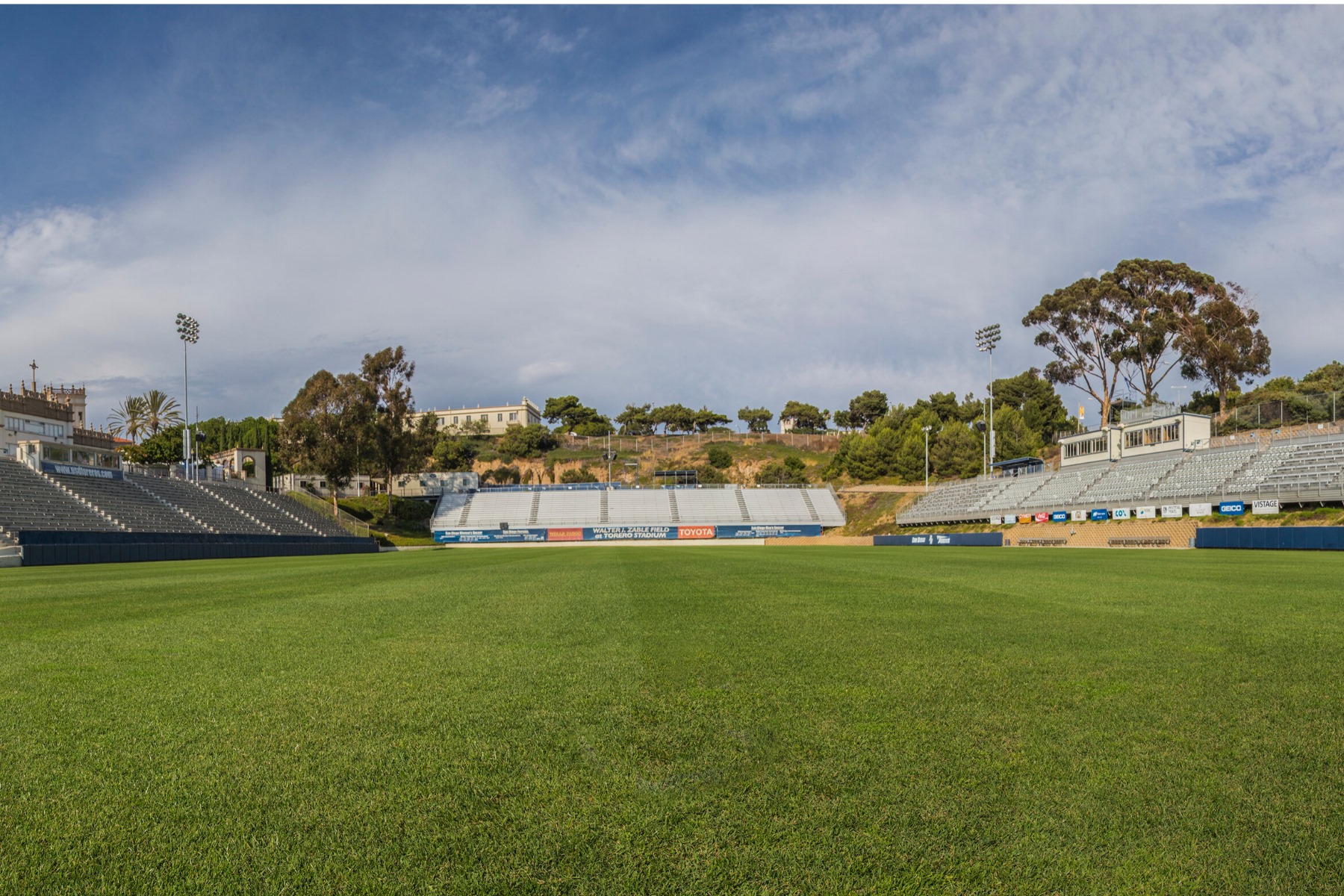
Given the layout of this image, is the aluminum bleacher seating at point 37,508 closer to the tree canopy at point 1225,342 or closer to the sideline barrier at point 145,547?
the sideline barrier at point 145,547

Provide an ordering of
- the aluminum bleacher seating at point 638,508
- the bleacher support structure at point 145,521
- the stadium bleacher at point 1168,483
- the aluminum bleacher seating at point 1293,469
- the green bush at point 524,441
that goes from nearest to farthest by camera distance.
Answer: the bleacher support structure at point 145,521, the aluminum bleacher seating at point 1293,469, the stadium bleacher at point 1168,483, the aluminum bleacher seating at point 638,508, the green bush at point 524,441

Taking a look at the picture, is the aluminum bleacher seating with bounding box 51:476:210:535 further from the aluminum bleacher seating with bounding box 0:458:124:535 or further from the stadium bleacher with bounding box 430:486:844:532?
the stadium bleacher with bounding box 430:486:844:532

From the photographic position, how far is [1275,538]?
26922mm

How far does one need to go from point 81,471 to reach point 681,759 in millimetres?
46816

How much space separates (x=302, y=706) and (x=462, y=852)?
206 cm

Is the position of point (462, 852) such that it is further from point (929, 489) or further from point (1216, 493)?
point (929, 489)

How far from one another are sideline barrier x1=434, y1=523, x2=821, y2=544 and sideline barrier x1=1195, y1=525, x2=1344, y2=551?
116 feet

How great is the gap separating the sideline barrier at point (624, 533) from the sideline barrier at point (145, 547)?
919 inches

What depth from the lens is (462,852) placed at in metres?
2.23

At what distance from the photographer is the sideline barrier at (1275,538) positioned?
24.8 metres

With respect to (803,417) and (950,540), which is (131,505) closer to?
(950,540)

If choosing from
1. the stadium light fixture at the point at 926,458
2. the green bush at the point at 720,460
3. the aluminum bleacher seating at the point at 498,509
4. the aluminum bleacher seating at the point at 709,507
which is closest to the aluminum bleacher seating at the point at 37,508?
the aluminum bleacher seating at the point at 498,509

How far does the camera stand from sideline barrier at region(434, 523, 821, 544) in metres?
63.4

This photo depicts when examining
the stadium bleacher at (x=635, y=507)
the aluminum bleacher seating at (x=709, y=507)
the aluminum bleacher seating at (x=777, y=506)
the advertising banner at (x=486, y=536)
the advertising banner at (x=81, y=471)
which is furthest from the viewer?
the aluminum bleacher seating at (x=777, y=506)
